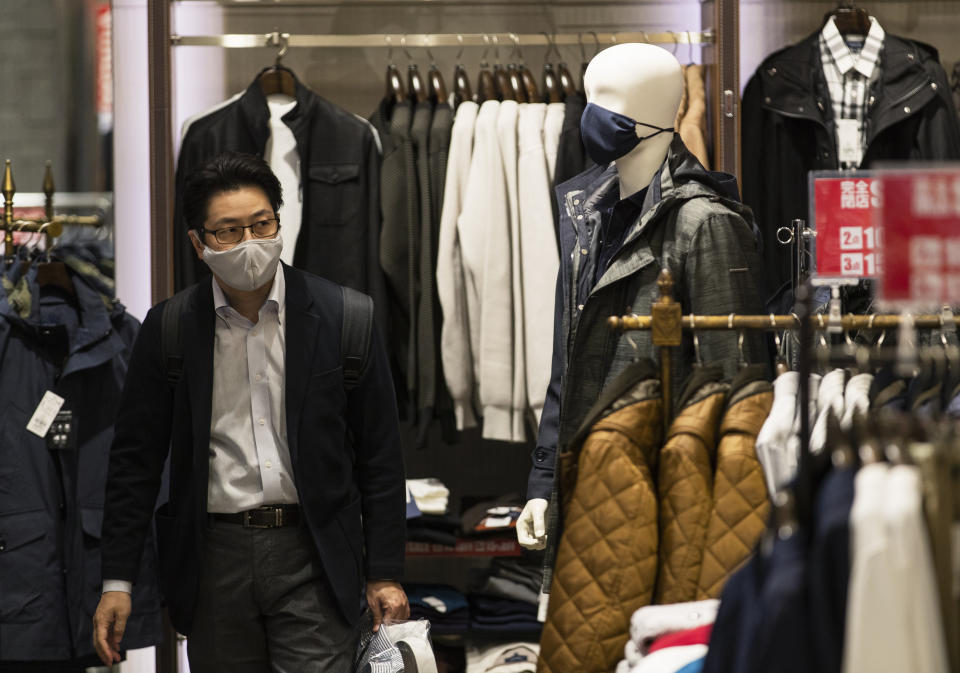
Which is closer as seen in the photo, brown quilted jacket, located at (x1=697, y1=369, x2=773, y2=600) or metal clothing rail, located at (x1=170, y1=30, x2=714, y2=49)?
brown quilted jacket, located at (x1=697, y1=369, x2=773, y2=600)

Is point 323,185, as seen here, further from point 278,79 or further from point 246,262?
point 246,262

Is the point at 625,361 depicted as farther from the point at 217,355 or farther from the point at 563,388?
the point at 217,355

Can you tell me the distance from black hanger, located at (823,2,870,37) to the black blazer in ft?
6.84

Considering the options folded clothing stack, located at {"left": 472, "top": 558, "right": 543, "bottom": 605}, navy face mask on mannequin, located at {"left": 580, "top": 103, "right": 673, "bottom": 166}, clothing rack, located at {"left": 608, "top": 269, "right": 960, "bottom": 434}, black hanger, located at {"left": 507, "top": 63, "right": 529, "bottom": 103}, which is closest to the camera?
clothing rack, located at {"left": 608, "top": 269, "right": 960, "bottom": 434}

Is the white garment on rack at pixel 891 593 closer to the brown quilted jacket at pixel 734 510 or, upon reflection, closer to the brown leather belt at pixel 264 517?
the brown quilted jacket at pixel 734 510

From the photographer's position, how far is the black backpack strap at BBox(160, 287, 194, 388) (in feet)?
9.17

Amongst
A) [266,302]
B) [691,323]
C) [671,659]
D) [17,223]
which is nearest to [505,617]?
[266,302]

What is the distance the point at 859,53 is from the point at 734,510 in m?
2.58

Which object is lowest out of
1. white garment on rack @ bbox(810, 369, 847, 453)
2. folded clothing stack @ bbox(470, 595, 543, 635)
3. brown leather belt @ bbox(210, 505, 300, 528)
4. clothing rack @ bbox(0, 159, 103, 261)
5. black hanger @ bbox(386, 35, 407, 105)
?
folded clothing stack @ bbox(470, 595, 543, 635)

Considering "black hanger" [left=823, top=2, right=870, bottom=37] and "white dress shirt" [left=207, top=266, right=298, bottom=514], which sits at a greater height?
"black hanger" [left=823, top=2, right=870, bottom=37]

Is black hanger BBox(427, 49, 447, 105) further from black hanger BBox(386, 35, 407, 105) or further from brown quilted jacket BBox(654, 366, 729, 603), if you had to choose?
brown quilted jacket BBox(654, 366, 729, 603)

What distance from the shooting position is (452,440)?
3.97 meters

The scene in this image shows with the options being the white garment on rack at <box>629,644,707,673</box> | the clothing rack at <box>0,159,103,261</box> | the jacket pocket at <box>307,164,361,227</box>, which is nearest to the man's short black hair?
the clothing rack at <box>0,159,103,261</box>

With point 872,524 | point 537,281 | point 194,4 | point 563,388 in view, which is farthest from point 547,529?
point 194,4
